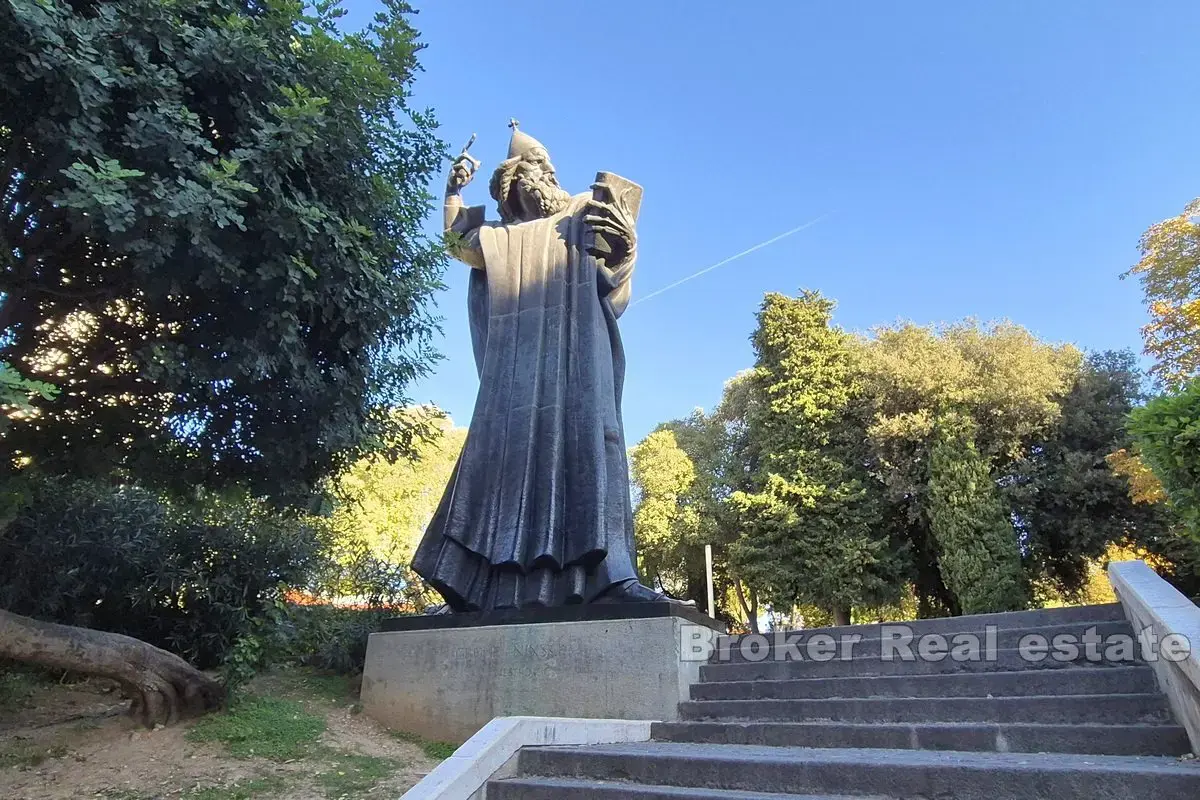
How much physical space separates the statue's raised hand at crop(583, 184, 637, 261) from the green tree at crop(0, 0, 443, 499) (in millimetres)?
1594

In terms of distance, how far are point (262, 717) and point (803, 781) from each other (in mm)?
4598

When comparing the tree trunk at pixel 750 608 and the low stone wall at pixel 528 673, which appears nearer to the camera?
the low stone wall at pixel 528 673

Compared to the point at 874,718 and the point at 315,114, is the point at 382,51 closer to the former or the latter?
the point at 315,114

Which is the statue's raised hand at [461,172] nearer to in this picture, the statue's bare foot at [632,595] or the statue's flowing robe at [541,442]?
the statue's flowing robe at [541,442]

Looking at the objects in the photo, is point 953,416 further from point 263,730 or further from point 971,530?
point 263,730

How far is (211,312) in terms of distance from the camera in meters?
5.74

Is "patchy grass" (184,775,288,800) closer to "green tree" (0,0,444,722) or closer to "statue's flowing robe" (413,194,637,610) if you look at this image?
"green tree" (0,0,444,722)

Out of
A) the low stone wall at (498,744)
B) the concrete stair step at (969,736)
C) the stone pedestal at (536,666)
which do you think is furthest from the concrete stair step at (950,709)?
the low stone wall at (498,744)

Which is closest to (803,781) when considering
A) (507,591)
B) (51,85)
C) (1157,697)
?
(1157,697)

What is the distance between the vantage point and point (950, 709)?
13.7 feet

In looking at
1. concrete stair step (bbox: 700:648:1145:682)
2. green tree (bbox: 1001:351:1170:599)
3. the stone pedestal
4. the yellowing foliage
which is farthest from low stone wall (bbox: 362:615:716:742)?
green tree (bbox: 1001:351:1170:599)

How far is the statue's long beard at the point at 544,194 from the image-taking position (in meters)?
7.65

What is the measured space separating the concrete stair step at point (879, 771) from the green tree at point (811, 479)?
17.4 meters

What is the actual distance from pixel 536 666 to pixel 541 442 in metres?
1.89
